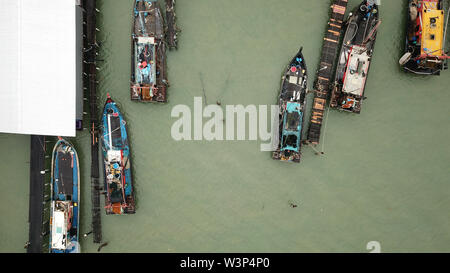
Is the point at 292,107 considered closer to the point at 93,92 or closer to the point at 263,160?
the point at 263,160

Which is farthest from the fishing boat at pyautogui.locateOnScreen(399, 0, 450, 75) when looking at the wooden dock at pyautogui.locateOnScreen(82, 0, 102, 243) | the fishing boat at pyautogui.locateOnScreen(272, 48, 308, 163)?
the wooden dock at pyautogui.locateOnScreen(82, 0, 102, 243)

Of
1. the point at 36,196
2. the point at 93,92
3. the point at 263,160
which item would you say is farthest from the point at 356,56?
the point at 36,196

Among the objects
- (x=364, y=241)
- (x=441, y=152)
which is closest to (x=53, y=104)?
(x=364, y=241)

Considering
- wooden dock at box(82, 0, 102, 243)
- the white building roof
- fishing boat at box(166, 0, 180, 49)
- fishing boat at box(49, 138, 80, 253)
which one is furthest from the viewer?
fishing boat at box(49, 138, 80, 253)

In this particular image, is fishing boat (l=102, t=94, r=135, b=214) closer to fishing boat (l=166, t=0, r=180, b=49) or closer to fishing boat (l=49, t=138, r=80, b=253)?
fishing boat (l=49, t=138, r=80, b=253)

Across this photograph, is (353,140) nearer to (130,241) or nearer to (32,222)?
(130,241)

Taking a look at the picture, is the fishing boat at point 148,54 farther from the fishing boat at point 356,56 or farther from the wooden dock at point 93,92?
the fishing boat at point 356,56

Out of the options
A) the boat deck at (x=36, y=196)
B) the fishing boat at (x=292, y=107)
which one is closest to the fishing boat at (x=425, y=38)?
the fishing boat at (x=292, y=107)
